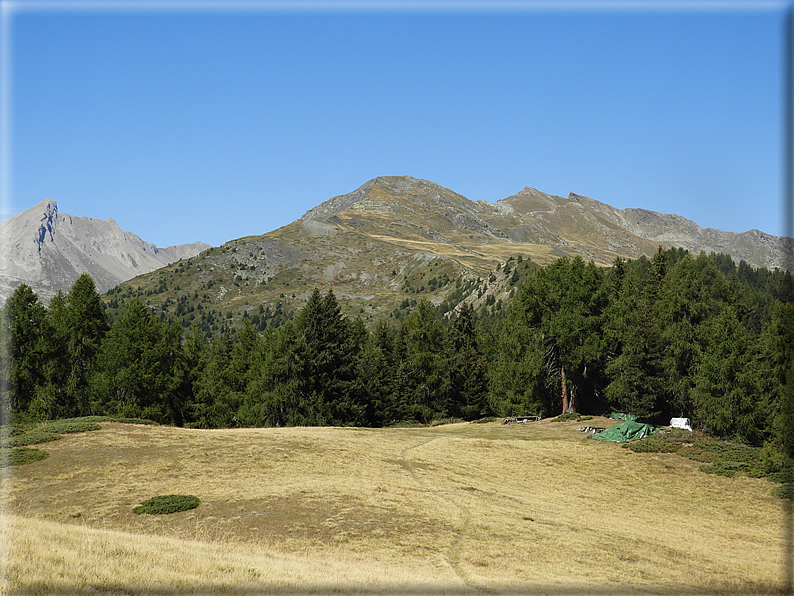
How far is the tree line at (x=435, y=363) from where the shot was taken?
54.8 metres

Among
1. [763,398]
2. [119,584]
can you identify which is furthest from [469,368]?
[119,584]

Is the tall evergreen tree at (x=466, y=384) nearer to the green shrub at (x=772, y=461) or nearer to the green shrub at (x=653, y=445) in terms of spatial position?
the green shrub at (x=653, y=445)

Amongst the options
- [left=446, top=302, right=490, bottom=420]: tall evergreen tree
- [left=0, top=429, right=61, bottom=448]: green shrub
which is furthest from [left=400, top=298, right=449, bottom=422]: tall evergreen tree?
[left=0, top=429, right=61, bottom=448]: green shrub

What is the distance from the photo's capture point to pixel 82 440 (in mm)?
38188

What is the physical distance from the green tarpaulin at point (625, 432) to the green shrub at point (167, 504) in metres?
37.4

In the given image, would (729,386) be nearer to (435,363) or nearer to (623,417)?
(623,417)

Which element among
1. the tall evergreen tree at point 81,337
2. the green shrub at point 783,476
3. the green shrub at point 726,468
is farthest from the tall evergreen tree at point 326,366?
the green shrub at point 783,476

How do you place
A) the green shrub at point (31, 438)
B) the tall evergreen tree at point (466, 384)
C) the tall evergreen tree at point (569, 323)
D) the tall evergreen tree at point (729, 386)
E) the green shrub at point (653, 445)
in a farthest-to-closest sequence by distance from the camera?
the tall evergreen tree at point (466, 384) < the tall evergreen tree at point (569, 323) < the tall evergreen tree at point (729, 386) < the green shrub at point (653, 445) < the green shrub at point (31, 438)

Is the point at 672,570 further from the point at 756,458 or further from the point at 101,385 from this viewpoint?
the point at 101,385

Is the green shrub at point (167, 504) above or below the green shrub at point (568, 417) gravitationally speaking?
above

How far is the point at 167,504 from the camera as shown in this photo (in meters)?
26.9

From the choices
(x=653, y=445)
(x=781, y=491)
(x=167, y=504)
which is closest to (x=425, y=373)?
(x=653, y=445)

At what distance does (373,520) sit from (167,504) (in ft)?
31.6

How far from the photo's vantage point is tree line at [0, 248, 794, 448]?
5475 cm
